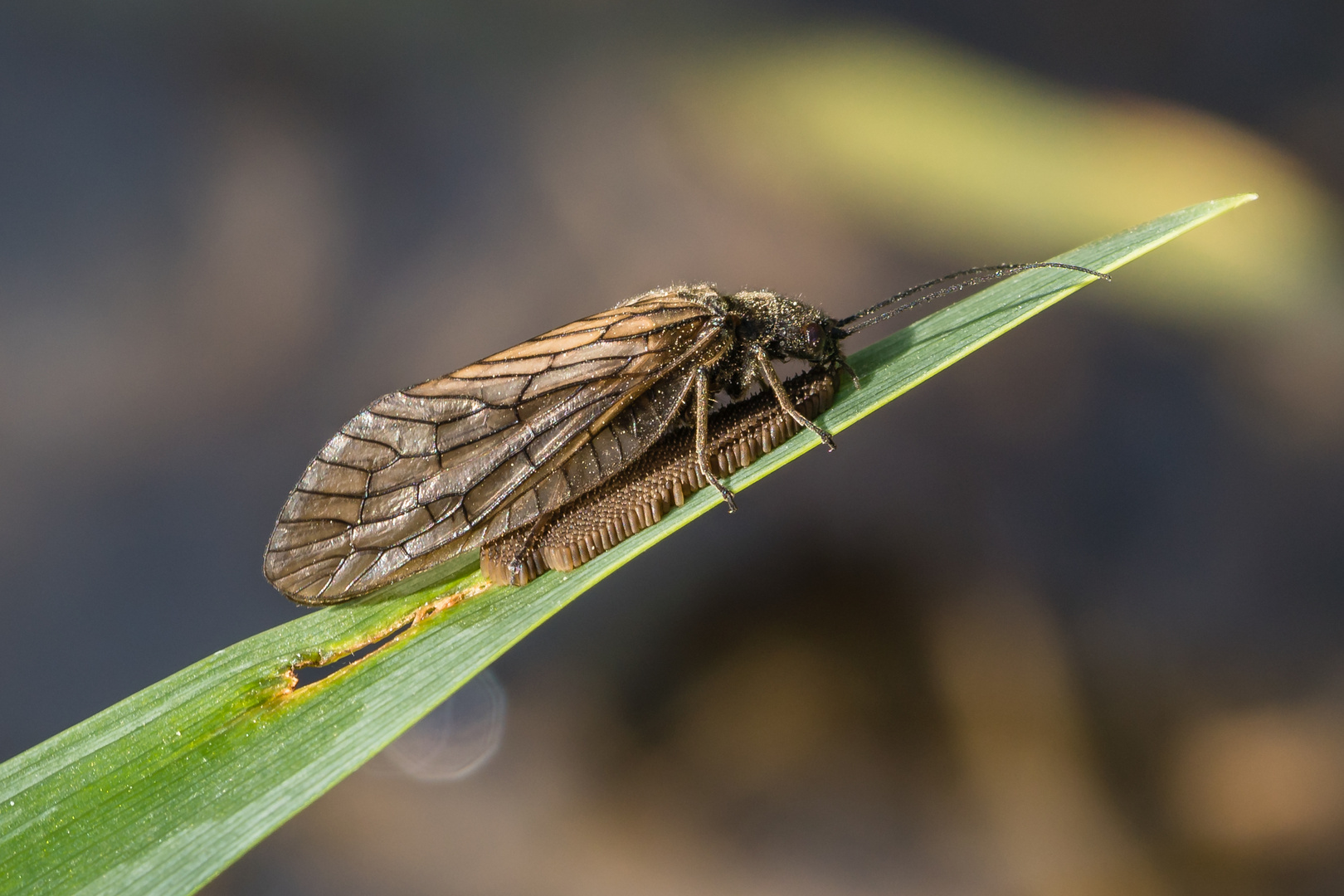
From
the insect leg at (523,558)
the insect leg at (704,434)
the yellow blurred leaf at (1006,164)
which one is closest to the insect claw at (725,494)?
the insect leg at (704,434)

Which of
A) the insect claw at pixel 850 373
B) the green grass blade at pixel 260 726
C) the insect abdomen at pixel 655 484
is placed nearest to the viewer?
the green grass blade at pixel 260 726

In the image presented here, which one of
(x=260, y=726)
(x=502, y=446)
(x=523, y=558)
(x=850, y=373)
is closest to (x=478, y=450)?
(x=502, y=446)

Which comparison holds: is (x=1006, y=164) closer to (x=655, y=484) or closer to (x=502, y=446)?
(x=655, y=484)

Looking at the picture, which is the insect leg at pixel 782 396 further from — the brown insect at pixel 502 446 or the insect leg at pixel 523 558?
the insect leg at pixel 523 558

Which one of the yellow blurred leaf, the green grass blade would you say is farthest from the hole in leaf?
the yellow blurred leaf

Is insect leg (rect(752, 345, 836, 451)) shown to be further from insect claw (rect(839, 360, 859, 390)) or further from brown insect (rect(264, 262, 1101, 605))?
insect claw (rect(839, 360, 859, 390))

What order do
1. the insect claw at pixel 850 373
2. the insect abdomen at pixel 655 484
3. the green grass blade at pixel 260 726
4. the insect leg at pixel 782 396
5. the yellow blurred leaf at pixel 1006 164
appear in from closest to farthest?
the green grass blade at pixel 260 726, the insect abdomen at pixel 655 484, the insect leg at pixel 782 396, the insect claw at pixel 850 373, the yellow blurred leaf at pixel 1006 164

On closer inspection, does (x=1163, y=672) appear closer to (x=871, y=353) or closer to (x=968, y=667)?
(x=968, y=667)

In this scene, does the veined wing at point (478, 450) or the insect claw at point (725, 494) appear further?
the veined wing at point (478, 450)
